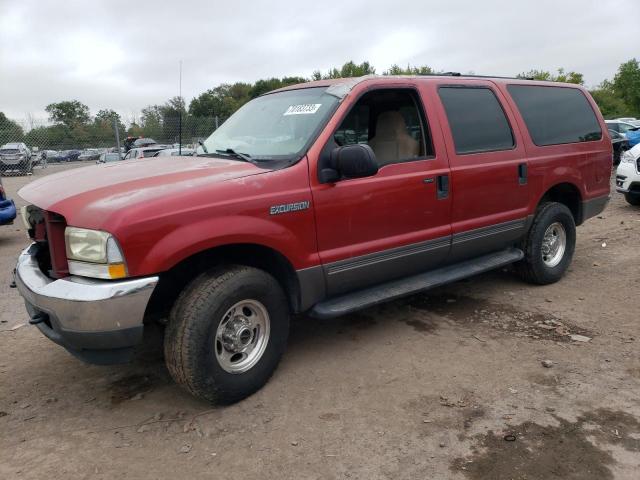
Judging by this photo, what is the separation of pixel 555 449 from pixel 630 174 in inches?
304

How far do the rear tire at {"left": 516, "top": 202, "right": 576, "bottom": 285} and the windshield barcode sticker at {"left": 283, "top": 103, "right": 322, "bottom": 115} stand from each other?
2587 mm

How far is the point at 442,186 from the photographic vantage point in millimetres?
4020

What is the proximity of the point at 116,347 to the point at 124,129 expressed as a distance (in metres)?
11.5

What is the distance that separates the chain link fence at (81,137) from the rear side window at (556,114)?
790 centimetres

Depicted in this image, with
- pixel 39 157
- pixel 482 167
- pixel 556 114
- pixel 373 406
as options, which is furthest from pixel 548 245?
pixel 39 157

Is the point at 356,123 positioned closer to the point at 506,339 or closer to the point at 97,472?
the point at 506,339

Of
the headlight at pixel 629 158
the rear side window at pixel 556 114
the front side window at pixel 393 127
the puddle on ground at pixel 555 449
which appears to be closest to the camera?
the puddle on ground at pixel 555 449

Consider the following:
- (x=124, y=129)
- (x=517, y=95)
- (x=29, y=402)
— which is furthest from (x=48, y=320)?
(x=124, y=129)

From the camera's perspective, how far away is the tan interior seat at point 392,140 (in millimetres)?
4066

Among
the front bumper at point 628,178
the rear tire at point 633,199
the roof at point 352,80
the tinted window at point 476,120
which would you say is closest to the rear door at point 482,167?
the tinted window at point 476,120

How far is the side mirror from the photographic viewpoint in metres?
3.27

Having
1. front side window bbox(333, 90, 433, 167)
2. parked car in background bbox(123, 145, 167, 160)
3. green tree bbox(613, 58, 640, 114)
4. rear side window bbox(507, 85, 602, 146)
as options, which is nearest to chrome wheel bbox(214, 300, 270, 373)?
front side window bbox(333, 90, 433, 167)

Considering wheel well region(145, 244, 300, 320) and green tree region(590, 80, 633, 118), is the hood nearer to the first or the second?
wheel well region(145, 244, 300, 320)

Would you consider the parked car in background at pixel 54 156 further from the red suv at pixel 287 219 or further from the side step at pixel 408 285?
the side step at pixel 408 285
